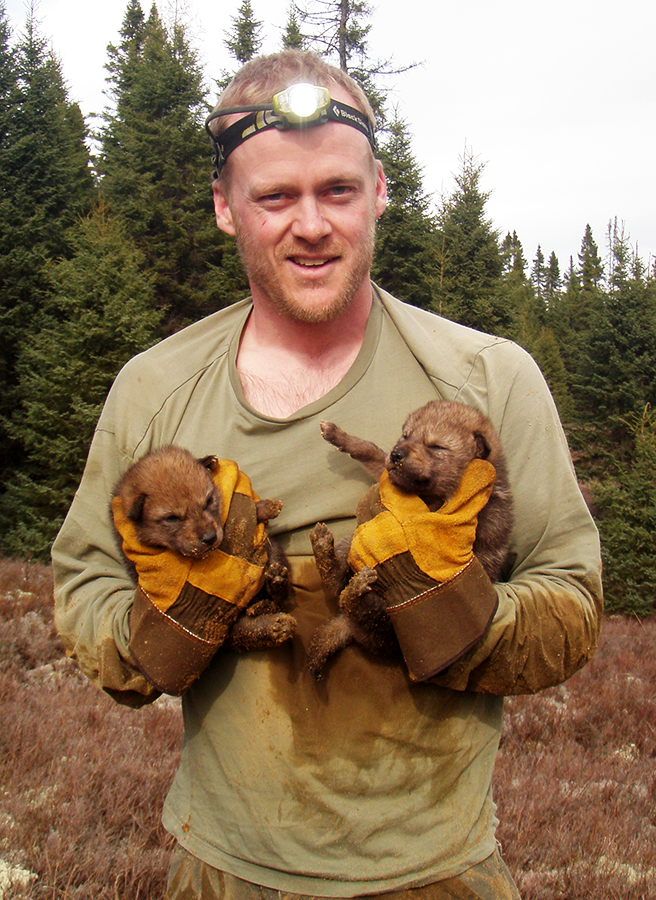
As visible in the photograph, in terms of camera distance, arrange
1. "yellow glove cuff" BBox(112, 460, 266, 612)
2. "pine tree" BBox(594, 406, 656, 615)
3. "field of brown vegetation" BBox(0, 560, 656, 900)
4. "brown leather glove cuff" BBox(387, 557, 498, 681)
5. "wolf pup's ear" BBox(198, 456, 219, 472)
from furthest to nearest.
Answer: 1. "pine tree" BBox(594, 406, 656, 615)
2. "field of brown vegetation" BBox(0, 560, 656, 900)
3. "wolf pup's ear" BBox(198, 456, 219, 472)
4. "yellow glove cuff" BBox(112, 460, 266, 612)
5. "brown leather glove cuff" BBox(387, 557, 498, 681)

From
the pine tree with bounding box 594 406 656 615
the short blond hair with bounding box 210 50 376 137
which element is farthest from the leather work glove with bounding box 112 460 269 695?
the pine tree with bounding box 594 406 656 615

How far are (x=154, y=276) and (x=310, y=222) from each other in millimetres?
20337

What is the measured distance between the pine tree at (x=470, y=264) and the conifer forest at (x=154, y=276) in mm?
71

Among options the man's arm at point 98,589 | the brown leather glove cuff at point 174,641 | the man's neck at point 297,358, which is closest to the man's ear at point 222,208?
the man's neck at point 297,358

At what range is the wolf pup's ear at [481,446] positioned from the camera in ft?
8.04

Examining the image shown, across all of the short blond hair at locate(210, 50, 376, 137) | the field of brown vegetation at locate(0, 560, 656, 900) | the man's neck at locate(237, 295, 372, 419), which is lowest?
the field of brown vegetation at locate(0, 560, 656, 900)

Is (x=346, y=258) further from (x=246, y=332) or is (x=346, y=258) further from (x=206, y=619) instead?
(x=206, y=619)

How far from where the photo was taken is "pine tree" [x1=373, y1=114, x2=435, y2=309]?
82.9 feet

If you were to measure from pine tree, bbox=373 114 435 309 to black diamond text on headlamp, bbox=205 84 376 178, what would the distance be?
22893 millimetres

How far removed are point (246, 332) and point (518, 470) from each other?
1299 mm

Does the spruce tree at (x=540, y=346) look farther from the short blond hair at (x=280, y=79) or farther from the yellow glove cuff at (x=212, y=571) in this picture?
the yellow glove cuff at (x=212, y=571)

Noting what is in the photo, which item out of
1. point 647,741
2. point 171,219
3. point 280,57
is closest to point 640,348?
point 171,219

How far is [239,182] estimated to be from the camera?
8.76ft

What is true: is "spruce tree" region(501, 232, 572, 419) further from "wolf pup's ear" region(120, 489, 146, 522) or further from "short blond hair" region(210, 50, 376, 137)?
"wolf pup's ear" region(120, 489, 146, 522)
